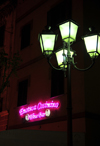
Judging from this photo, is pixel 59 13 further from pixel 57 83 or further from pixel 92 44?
pixel 92 44

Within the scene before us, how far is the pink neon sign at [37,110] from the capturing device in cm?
1276

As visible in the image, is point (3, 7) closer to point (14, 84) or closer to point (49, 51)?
point (14, 84)

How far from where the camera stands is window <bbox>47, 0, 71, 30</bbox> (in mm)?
13570

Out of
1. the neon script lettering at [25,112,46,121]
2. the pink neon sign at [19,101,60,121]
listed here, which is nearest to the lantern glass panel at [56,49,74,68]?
the pink neon sign at [19,101,60,121]

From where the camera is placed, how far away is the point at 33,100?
1416 centimetres

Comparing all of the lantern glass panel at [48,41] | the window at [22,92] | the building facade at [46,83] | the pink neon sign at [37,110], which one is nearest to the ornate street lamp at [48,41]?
the lantern glass panel at [48,41]

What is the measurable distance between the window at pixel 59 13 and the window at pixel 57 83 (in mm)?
2794

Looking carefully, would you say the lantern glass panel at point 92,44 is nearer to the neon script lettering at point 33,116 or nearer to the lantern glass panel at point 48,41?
the lantern glass panel at point 48,41

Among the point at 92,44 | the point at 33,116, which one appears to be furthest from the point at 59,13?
the point at 92,44

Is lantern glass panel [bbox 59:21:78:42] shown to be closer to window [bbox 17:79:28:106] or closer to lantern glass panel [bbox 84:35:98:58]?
lantern glass panel [bbox 84:35:98:58]

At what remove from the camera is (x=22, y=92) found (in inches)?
607

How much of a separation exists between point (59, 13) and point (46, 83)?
412cm

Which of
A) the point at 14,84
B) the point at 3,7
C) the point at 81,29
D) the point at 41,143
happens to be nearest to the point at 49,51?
the point at 41,143

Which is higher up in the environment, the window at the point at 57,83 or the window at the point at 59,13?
the window at the point at 59,13
